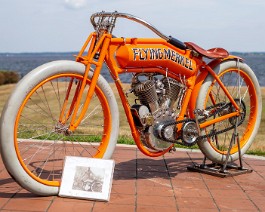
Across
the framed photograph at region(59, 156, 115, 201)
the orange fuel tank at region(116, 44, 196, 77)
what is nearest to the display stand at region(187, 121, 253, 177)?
the orange fuel tank at region(116, 44, 196, 77)

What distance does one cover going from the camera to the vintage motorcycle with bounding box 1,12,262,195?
14.6 feet

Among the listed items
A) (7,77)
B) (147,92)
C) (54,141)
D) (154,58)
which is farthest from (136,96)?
(7,77)

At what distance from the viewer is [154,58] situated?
16.7ft

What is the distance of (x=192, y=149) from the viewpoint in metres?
7.25

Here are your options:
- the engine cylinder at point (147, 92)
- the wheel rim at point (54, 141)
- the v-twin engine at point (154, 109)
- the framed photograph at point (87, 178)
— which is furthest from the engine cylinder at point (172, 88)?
the framed photograph at point (87, 178)

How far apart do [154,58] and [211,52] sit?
0.96 m

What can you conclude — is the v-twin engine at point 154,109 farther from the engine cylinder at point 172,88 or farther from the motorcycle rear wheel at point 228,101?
the motorcycle rear wheel at point 228,101

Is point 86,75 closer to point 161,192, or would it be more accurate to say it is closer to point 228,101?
point 161,192

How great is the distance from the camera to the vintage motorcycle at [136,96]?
14.6ft

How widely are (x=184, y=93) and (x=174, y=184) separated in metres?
0.97

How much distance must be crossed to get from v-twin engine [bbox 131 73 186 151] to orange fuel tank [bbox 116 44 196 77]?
5.8 inches

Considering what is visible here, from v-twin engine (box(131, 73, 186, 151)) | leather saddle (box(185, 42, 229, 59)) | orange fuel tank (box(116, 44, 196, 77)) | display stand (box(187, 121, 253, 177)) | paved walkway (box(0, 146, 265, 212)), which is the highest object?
leather saddle (box(185, 42, 229, 59))

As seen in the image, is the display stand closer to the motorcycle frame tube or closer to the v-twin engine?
the motorcycle frame tube

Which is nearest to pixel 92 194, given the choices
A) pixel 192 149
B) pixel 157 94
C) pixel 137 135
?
pixel 137 135
